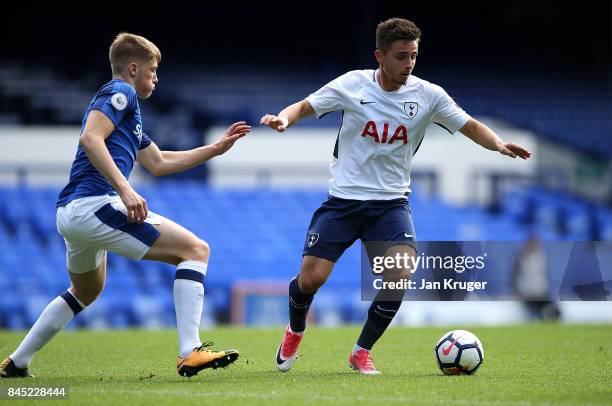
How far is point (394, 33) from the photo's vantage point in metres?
7.12

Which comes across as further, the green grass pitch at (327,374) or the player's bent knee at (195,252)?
the player's bent knee at (195,252)

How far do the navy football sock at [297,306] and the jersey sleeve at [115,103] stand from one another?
173 centimetres

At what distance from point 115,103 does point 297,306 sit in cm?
193

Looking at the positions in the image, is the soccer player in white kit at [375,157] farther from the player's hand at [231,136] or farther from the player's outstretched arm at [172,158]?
the player's outstretched arm at [172,158]

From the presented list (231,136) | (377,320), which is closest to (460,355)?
(377,320)

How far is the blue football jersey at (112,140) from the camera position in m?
6.41

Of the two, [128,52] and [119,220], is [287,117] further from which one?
[119,220]

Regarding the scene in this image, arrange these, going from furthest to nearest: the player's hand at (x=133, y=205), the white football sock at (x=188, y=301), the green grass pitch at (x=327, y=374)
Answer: the white football sock at (x=188, y=301) < the player's hand at (x=133, y=205) < the green grass pitch at (x=327, y=374)

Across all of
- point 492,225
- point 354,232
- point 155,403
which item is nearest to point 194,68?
point 492,225

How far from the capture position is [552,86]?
91.2ft

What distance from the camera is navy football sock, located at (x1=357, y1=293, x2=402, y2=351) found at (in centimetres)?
725

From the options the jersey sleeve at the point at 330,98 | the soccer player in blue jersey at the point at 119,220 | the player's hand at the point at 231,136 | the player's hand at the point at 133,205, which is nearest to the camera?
the player's hand at the point at 133,205

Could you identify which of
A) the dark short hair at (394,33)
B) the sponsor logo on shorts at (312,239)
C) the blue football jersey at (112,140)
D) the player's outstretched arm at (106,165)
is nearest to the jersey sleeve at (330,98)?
the dark short hair at (394,33)

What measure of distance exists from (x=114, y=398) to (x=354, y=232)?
217 centimetres
